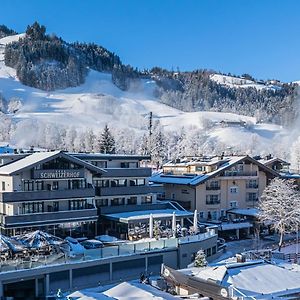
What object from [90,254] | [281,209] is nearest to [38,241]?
[90,254]

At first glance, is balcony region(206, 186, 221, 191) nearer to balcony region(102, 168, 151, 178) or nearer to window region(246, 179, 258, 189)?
window region(246, 179, 258, 189)

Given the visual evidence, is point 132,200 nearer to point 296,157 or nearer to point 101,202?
point 101,202

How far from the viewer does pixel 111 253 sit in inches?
1163

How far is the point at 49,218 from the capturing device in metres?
33.7

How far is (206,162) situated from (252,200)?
6.69 metres

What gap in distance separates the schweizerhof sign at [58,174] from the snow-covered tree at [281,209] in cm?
1791

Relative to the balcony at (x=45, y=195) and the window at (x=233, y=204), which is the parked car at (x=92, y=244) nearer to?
the balcony at (x=45, y=195)

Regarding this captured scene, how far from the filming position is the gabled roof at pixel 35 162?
33250mm

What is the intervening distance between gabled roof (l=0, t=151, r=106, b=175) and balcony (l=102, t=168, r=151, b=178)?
182 centimetres

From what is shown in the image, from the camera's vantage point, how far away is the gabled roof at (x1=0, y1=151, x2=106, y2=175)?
33.2 meters

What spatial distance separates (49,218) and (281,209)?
68.6 ft

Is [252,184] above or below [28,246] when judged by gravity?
above

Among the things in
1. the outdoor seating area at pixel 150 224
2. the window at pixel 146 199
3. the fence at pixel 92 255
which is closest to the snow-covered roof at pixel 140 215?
the outdoor seating area at pixel 150 224

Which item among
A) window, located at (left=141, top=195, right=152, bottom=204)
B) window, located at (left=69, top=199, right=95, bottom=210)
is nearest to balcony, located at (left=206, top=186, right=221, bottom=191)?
window, located at (left=141, top=195, right=152, bottom=204)
